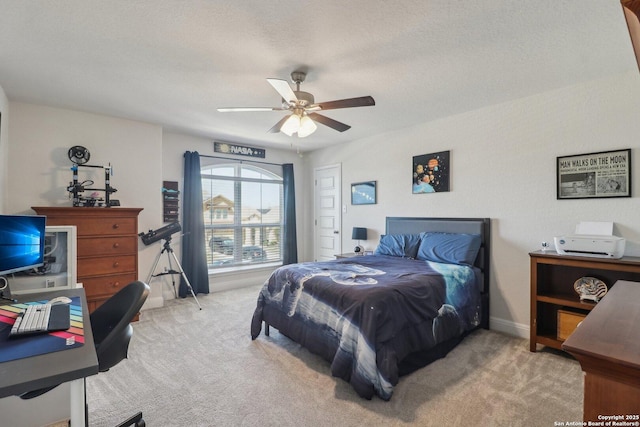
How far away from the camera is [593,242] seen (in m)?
2.51

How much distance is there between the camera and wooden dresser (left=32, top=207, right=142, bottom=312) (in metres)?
3.27

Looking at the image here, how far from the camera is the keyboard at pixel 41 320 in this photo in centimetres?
123

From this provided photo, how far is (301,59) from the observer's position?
2420 millimetres

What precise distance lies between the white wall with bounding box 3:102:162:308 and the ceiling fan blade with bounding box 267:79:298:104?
106 inches

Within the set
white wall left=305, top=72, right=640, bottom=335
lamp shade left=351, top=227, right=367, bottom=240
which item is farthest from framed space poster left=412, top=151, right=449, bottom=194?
lamp shade left=351, top=227, right=367, bottom=240

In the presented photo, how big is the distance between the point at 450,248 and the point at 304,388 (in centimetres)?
221

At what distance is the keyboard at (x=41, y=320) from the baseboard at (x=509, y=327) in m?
3.79

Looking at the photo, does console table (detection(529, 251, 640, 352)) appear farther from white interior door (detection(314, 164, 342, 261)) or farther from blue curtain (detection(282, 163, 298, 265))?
blue curtain (detection(282, 163, 298, 265))

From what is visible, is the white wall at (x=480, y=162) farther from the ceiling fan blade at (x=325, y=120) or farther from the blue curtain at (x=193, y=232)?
the ceiling fan blade at (x=325, y=120)

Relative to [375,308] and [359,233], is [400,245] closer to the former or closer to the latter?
[359,233]

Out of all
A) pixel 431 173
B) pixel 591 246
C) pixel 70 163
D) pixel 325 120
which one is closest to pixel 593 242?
pixel 591 246

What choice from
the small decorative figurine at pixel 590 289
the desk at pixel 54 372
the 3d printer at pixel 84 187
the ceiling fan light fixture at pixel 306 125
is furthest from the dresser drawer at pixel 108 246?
the small decorative figurine at pixel 590 289

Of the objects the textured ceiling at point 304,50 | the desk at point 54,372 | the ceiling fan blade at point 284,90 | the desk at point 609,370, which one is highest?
the textured ceiling at point 304,50

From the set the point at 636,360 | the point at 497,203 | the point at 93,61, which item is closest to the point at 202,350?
the point at 93,61
